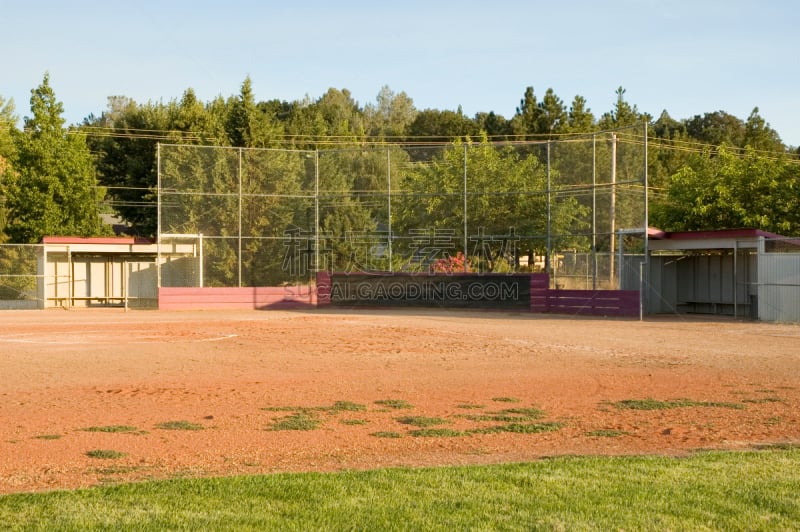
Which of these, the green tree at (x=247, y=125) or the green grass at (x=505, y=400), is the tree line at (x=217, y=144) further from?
the green grass at (x=505, y=400)

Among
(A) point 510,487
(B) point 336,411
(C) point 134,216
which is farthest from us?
(C) point 134,216

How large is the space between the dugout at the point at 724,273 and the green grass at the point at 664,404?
1640 centimetres

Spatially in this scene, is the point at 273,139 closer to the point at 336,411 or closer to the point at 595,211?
the point at 595,211

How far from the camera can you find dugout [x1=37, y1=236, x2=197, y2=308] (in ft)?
112

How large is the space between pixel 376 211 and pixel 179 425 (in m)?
26.1

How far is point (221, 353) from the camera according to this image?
17391 millimetres

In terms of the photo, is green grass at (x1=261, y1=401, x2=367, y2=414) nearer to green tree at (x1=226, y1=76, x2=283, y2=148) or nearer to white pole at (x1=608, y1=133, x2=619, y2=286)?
white pole at (x1=608, y1=133, x2=619, y2=286)

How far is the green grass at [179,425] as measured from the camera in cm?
950

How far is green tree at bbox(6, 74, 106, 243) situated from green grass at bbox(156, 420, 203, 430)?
32124 mm

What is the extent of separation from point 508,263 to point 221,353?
18.3 meters

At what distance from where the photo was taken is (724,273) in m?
30.8

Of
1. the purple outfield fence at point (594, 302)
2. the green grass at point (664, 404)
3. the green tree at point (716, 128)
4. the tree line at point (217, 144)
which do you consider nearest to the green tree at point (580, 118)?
the tree line at point (217, 144)

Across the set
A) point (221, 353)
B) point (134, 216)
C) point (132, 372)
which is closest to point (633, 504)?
point (132, 372)

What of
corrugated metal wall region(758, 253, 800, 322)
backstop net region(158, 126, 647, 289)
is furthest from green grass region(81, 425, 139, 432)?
backstop net region(158, 126, 647, 289)
